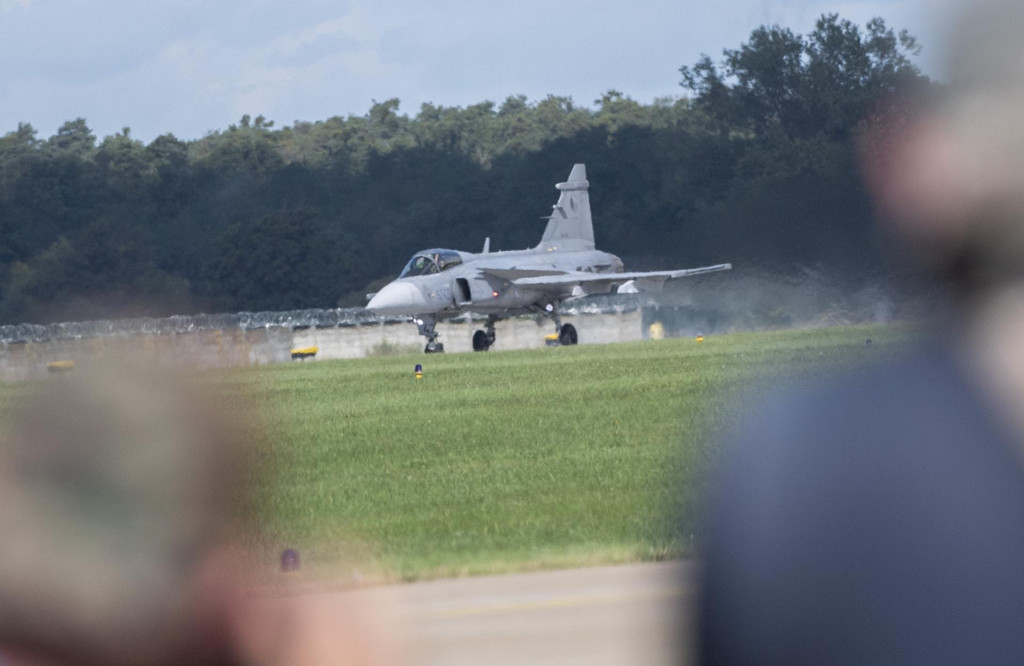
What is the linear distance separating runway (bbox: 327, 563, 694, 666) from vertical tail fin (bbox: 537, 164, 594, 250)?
36243 millimetres

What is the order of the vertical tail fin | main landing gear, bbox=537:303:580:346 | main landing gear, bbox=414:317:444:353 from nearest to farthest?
main landing gear, bbox=414:317:444:353 < main landing gear, bbox=537:303:580:346 < the vertical tail fin

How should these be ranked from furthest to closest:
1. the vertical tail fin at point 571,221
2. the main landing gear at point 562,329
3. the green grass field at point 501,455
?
the vertical tail fin at point 571,221, the main landing gear at point 562,329, the green grass field at point 501,455

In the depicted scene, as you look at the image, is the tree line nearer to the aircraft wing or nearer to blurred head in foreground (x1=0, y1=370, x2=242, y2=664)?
the aircraft wing

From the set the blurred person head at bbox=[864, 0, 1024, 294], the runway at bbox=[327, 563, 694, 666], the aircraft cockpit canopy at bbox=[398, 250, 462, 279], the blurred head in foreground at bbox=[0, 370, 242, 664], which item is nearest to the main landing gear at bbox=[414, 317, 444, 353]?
the aircraft cockpit canopy at bbox=[398, 250, 462, 279]

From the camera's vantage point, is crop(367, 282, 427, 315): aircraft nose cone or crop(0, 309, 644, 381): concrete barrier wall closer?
crop(367, 282, 427, 315): aircraft nose cone

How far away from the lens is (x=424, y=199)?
7775 cm

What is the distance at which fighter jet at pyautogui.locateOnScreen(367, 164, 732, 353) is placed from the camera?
39.9m

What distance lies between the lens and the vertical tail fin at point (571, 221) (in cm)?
4628

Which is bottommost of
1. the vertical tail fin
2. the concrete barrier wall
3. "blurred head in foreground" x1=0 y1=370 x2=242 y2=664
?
the concrete barrier wall

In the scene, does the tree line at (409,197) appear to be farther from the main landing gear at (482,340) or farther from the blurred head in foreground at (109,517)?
the blurred head in foreground at (109,517)

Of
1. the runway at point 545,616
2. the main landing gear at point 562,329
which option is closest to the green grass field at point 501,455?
the runway at point 545,616

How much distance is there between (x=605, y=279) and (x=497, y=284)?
10.6 feet

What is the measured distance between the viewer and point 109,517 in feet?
20.9

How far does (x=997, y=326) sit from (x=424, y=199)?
7399cm
